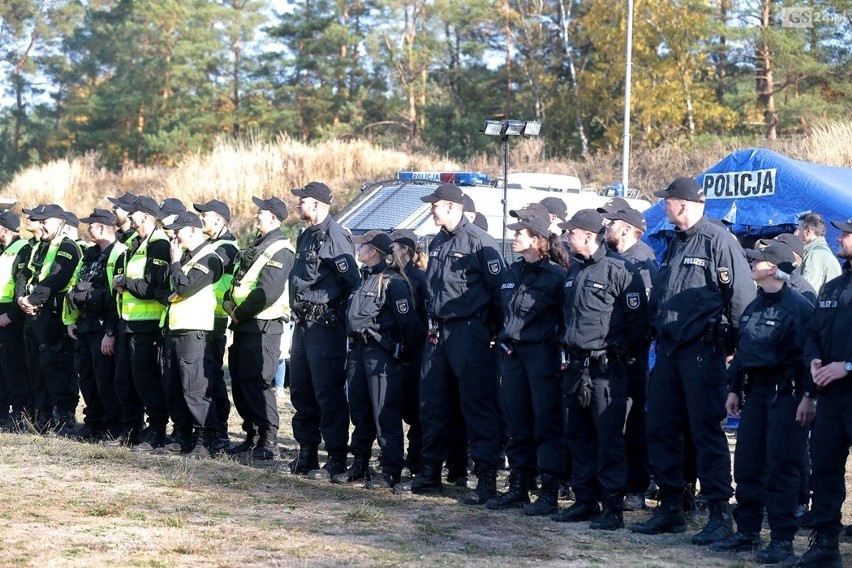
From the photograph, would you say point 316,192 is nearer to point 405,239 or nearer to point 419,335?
point 405,239

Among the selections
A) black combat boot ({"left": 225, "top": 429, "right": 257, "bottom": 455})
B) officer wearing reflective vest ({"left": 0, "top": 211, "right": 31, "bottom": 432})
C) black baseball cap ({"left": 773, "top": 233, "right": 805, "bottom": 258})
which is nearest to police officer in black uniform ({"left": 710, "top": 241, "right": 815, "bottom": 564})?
black baseball cap ({"left": 773, "top": 233, "right": 805, "bottom": 258})

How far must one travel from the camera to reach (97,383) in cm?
1077

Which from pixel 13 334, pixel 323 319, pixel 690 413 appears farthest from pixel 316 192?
pixel 13 334

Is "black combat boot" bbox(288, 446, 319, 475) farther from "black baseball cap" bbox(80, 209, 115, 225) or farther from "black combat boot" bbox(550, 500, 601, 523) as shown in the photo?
"black baseball cap" bbox(80, 209, 115, 225)

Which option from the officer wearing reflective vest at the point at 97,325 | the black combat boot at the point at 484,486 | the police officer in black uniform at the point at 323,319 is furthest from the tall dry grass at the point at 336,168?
the black combat boot at the point at 484,486

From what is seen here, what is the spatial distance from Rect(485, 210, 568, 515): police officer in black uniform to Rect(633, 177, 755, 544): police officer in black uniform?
79 centimetres

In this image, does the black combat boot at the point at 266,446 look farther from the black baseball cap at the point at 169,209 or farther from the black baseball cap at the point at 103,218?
the black baseball cap at the point at 103,218

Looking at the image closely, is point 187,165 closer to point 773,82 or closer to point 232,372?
point 773,82

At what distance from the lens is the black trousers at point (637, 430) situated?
26.3ft

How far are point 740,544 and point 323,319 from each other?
11.9 feet

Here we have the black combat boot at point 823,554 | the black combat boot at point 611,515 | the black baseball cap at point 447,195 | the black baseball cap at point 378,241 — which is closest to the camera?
the black combat boot at point 823,554

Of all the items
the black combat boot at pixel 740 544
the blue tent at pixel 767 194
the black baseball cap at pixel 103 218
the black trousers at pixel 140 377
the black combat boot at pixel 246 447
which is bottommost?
the black combat boot at pixel 246 447

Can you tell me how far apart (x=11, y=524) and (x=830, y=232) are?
8369mm

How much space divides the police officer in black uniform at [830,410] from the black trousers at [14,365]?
8.31m
